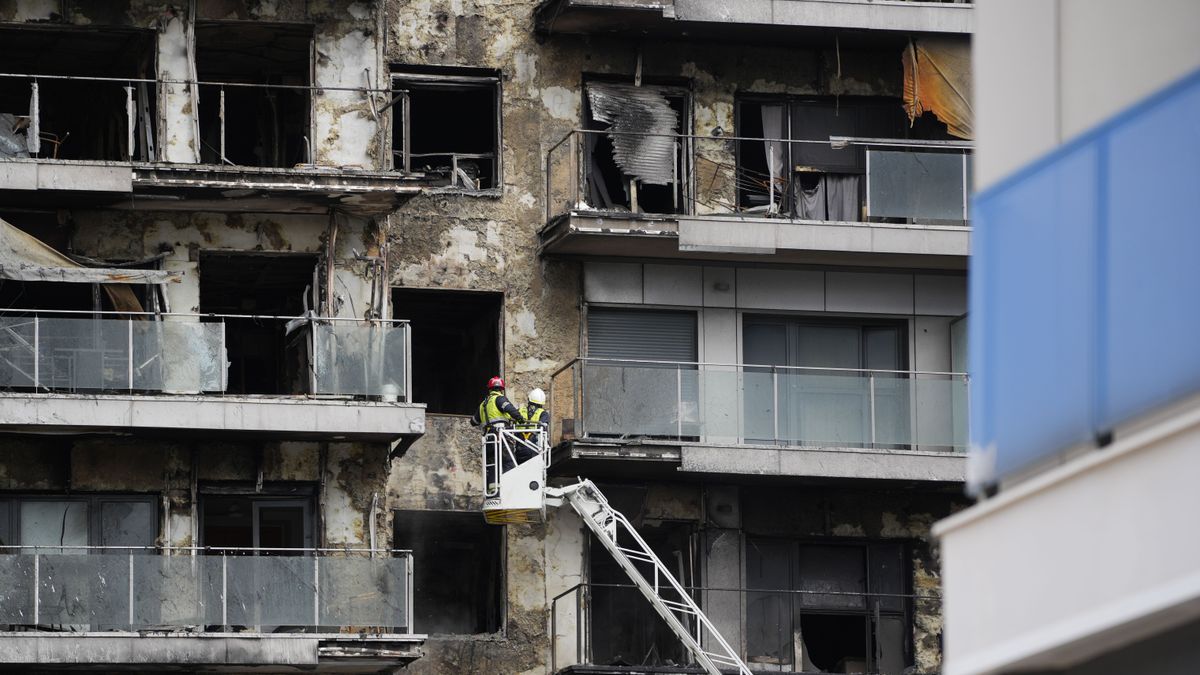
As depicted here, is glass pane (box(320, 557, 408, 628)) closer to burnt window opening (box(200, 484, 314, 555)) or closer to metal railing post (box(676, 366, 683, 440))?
burnt window opening (box(200, 484, 314, 555))

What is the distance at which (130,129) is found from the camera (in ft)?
87.0

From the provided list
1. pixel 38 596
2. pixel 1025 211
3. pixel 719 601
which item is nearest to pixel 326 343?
pixel 38 596

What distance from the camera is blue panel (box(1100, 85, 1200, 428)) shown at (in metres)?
7.32

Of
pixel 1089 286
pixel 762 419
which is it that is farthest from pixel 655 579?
pixel 1089 286

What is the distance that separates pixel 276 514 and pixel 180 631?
7.15ft

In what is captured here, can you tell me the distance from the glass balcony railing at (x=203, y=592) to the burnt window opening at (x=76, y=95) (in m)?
4.65

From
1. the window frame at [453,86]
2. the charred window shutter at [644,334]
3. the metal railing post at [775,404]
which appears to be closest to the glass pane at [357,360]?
the window frame at [453,86]

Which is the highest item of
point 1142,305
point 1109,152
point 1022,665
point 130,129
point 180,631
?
point 130,129

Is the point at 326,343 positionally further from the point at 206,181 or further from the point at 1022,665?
the point at 1022,665

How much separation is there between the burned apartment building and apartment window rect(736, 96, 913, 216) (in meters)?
0.05

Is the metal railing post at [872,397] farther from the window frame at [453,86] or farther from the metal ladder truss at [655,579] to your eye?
the window frame at [453,86]

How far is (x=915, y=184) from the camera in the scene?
28828 mm

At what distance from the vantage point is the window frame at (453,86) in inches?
1141

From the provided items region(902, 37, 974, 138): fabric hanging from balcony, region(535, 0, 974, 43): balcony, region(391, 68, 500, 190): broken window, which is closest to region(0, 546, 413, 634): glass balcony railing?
region(391, 68, 500, 190): broken window
